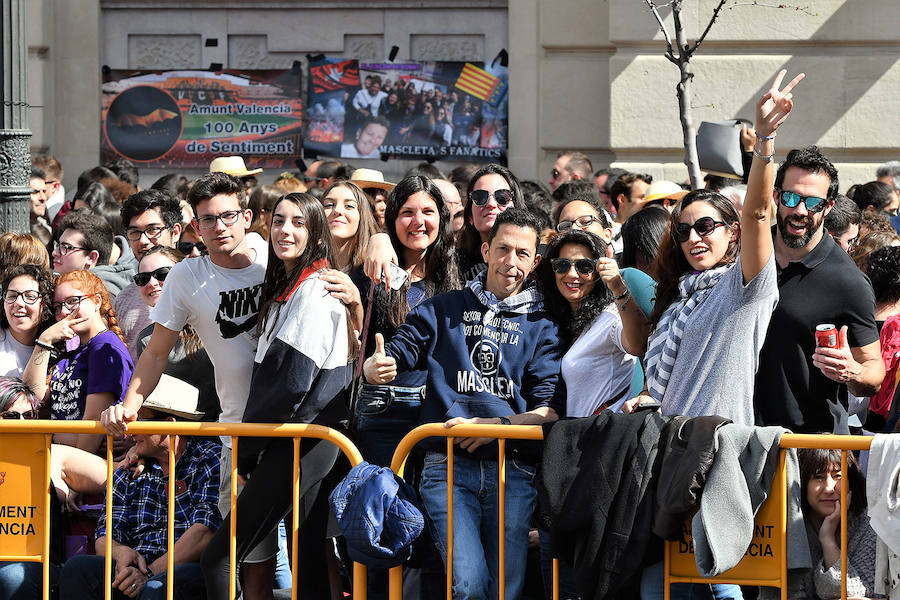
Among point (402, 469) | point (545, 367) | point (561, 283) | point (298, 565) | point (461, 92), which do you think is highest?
point (461, 92)

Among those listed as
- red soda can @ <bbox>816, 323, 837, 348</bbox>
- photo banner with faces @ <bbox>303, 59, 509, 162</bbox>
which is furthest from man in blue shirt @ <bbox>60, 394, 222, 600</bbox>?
photo banner with faces @ <bbox>303, 59, 509, 162</bbox>

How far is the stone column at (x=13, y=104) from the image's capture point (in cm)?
743

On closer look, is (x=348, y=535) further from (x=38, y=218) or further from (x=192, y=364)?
(x=38, y=218)

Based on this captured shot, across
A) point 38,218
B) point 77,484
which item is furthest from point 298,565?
point 38,218

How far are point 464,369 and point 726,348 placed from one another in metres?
1.13

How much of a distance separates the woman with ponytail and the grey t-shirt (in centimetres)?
283

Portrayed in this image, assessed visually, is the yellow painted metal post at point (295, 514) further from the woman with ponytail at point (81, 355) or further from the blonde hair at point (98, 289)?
the blonde hair at point (98, 289)

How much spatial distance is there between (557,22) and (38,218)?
514cm

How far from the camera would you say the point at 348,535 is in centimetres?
511

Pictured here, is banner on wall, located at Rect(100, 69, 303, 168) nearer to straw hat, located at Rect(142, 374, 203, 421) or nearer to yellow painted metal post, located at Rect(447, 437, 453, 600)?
straw hat, located at Rect(142, 374, 203, 421)

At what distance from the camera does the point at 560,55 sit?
41.3 ft

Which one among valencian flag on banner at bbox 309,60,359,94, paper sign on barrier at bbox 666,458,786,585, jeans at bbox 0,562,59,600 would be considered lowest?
jeans at bbox 0,562,59,600

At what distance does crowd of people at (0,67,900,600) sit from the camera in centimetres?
496

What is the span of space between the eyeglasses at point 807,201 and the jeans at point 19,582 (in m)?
3.56
